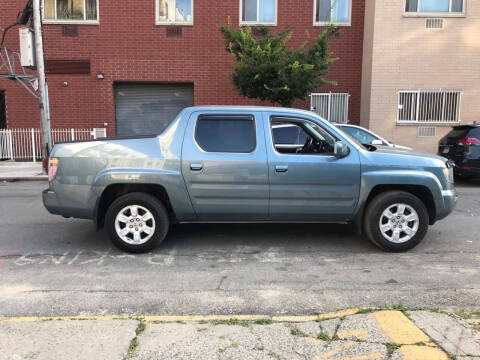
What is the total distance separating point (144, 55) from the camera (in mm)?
16141

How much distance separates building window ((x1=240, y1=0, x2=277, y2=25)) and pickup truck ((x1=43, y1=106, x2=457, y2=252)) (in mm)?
12119

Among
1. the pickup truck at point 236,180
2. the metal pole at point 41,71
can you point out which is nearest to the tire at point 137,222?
the pickup truck at point 236,180

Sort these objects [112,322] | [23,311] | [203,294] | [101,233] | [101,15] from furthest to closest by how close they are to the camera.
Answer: [101,15] < [101,233] < [203,294] < [23,311] < [112,322]

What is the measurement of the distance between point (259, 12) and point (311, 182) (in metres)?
12.9

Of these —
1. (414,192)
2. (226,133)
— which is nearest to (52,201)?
(226,133)

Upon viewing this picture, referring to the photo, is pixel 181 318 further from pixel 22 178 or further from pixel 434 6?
pixel 434 6

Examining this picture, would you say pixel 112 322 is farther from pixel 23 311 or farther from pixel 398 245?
pixel 398 245

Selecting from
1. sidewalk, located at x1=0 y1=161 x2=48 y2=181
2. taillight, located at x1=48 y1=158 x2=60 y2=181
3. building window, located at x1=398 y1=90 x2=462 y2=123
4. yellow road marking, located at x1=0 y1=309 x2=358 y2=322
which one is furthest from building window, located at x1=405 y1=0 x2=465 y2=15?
yellow road marking, located at x1=0 y1=309 x2=358 y2=322

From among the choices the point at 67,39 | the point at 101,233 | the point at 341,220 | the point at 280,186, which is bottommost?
the point at 101,233

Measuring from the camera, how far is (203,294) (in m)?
3.95

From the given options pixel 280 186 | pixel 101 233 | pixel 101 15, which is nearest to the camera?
pixel 280 186

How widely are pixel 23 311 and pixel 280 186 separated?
9.89ft

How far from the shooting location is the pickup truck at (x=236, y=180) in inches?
197

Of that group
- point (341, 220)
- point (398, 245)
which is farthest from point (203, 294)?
point (398, 245)
